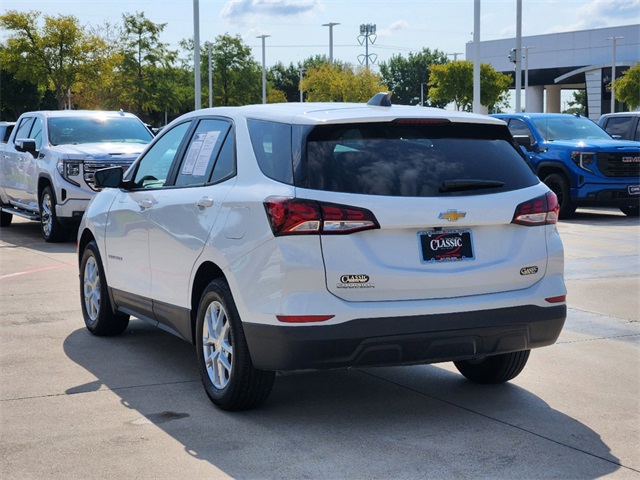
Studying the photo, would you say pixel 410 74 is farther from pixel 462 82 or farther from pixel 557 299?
pixel 557 299

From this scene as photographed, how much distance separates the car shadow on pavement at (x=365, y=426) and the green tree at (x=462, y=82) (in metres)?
66.2

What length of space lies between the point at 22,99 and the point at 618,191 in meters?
62.8

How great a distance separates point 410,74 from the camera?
5241 inches

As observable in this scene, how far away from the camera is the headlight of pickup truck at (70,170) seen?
1498 cm

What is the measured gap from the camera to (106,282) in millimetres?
7715

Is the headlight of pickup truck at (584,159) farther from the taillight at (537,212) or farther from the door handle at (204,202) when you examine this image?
the door handle at (204,202)

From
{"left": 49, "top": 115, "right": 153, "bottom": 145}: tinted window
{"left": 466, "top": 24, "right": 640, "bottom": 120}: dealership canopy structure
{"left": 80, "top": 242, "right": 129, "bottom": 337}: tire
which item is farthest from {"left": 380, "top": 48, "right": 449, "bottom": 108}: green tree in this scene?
{"left": 80, "top": 242, "right": 129, "bottom": 337}: tire

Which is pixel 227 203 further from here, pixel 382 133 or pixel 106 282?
pixel 106 282

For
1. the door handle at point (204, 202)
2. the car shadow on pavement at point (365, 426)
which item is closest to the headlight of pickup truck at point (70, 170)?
the car shadow on pavement at point (365, 426)

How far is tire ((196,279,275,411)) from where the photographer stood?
5465 mm

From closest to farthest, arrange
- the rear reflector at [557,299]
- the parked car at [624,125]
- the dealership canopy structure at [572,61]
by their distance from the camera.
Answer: the rear reflector at [557,299], the parked car at [624,125], the dealership canopy structure at [572,61]

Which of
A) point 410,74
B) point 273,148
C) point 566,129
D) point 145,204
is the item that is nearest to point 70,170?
point 145,204

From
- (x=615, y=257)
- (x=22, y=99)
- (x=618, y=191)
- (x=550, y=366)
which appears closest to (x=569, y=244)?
(x=615, y=257)

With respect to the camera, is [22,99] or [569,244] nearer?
[569,244]
